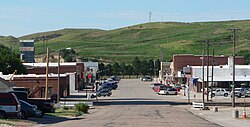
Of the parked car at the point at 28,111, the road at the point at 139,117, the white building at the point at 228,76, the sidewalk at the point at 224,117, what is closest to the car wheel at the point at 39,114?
the parked car at the point at 28,111

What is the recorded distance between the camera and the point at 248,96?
99.7 meters

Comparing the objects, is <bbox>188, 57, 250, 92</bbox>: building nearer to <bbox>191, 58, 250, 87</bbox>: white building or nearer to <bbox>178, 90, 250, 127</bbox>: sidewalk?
<bbox>191, 58, 250, 87</bbox>: white building

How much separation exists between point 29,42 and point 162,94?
6548 centimetres

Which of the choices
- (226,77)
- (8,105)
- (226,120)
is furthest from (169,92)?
(8,105)

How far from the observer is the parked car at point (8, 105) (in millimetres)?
43062

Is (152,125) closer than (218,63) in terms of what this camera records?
Yes

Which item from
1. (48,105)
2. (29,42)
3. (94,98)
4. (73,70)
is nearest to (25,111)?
(48,105)

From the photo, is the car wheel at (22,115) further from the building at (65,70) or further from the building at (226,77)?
the building at (65,70)

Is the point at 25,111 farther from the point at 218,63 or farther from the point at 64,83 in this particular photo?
the point at 218,63

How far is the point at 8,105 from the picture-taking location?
4328 centimetres

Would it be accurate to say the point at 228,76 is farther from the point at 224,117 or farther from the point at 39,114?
the point at 39,114

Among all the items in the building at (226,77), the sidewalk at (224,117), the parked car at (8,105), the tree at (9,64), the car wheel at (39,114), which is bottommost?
the sidewalk at (224,117)

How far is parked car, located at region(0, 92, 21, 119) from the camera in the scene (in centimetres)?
4306

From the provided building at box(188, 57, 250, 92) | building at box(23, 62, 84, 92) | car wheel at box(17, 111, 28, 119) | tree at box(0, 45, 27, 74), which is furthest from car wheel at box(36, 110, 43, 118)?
building at box(23, 62, 84, 92)
